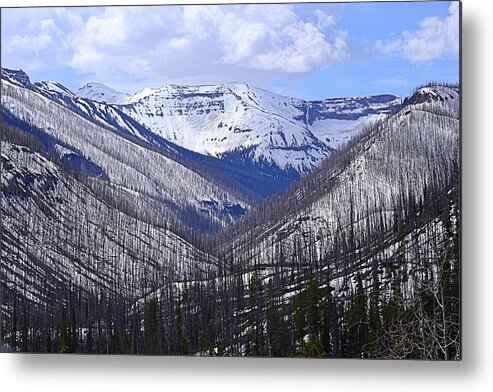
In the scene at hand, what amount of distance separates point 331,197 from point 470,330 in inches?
31.1

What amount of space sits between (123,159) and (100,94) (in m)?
0.30

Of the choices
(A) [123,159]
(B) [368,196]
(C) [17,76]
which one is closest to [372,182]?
(B) [368,196]

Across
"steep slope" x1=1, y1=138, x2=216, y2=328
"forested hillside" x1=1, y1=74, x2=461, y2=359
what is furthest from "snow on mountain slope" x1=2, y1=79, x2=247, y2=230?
"steep slope" x1=1, y1=138, x2=216, y2=328

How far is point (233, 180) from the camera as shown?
4.98 meters

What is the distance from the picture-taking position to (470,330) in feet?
15.8

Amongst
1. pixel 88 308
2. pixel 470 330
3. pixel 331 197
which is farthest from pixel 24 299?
pixel 470 330

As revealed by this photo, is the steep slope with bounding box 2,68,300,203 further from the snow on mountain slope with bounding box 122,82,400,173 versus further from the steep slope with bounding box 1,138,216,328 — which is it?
the steep slope with bounding box 1,138,216,328

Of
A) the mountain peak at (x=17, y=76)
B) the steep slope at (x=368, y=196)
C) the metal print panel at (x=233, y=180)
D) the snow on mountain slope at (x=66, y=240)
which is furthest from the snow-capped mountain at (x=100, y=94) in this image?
the steep slope at (x=368, y=196)

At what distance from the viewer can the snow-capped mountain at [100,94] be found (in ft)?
16.5

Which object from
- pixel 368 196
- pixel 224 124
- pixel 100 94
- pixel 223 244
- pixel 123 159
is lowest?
pixel 223 244

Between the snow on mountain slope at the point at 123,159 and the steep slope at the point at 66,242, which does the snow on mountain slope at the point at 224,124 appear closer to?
the snow on mountain slope at the point at 123,159

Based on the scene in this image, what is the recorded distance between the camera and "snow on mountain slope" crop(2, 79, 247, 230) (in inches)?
197

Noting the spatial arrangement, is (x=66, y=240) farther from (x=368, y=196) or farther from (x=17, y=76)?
(x=368, y=196)

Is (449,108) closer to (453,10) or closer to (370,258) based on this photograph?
(453,10)
